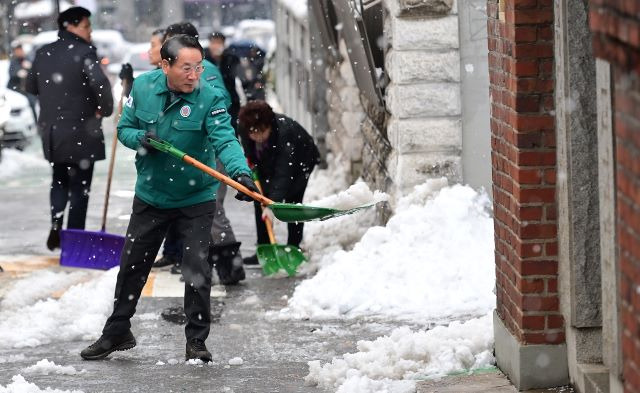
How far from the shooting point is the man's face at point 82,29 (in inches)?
448

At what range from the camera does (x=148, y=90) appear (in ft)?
24.6

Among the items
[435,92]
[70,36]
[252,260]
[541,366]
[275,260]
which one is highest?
[70,36]

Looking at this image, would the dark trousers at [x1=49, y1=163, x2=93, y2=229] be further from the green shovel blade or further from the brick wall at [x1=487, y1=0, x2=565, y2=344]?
the brick wall at [x1=487, y1=0, x2=565, y2=344]

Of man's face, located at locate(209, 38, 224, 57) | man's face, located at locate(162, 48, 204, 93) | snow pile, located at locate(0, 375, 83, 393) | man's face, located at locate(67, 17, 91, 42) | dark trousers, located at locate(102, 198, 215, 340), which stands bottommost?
snow pile, located at locate(0, 375, 83, 393)

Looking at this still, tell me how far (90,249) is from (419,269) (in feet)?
9.87

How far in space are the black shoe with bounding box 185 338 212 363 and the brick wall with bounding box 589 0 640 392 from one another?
3310mm

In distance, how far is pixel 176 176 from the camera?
747 cm

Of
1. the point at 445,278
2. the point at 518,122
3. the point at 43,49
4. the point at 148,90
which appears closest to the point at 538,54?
the point at 518,122

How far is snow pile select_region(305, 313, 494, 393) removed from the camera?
22.1 feet

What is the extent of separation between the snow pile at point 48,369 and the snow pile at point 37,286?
1.96m

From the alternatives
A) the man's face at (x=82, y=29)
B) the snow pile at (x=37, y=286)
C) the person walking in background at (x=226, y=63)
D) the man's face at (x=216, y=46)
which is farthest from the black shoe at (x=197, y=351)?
the man's face at (x=216, y=46)

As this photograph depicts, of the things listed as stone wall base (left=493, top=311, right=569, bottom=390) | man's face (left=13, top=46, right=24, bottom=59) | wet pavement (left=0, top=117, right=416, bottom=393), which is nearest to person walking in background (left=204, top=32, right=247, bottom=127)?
wet pavement (left=0, top=117, right=416, bottom=393)

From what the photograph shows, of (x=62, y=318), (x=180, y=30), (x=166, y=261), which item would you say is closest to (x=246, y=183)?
(x=62, y=318)

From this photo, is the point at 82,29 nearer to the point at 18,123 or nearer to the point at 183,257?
the point at 183,257
